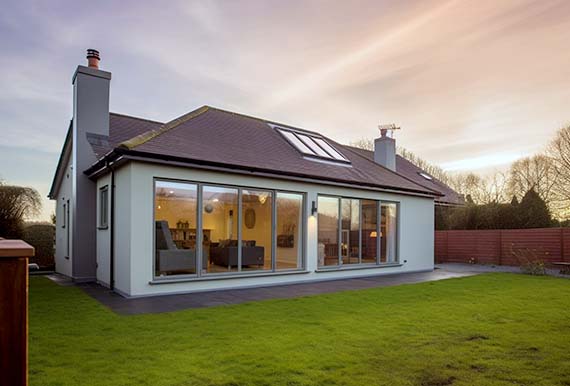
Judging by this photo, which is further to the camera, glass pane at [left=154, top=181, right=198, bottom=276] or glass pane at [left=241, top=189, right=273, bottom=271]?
glass pane at [left=241, top=189, right=273, bottom=271]

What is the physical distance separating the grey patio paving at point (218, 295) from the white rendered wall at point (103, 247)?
0.93ft

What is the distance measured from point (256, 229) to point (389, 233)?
5.36 metres

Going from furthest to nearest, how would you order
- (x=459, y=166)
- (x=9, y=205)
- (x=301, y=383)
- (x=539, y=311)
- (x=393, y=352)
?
(x=459, y=166), (x=9, y=205), (x=539, y=311), (x=393, y=352), (x=301, y=383)

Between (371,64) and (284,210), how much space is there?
602cm

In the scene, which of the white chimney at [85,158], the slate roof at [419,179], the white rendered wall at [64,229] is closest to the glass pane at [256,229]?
the white chimney at [85,158]

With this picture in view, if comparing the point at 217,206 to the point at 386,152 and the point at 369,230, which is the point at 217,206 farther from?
the point at 386,152

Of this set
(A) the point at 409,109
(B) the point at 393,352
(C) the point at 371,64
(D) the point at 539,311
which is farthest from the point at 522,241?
(B) the point at 393,352

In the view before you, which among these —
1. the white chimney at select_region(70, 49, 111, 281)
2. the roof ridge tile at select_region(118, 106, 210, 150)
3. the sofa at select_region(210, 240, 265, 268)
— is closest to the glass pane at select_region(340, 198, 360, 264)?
the sofa at select_region(210, 240, 265, 268)

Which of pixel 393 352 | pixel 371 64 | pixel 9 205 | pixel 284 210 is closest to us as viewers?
pixel 393 352

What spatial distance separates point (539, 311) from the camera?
679 centimetres

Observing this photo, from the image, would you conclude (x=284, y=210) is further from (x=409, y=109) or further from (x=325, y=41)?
(x=409, y=109)

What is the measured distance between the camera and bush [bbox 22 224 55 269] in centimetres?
1617

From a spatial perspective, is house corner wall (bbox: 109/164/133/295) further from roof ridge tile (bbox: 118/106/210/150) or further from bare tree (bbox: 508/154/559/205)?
bare tree (bbox: 508/154/559/205)

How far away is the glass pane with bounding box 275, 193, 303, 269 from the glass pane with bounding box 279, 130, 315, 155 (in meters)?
2.34
